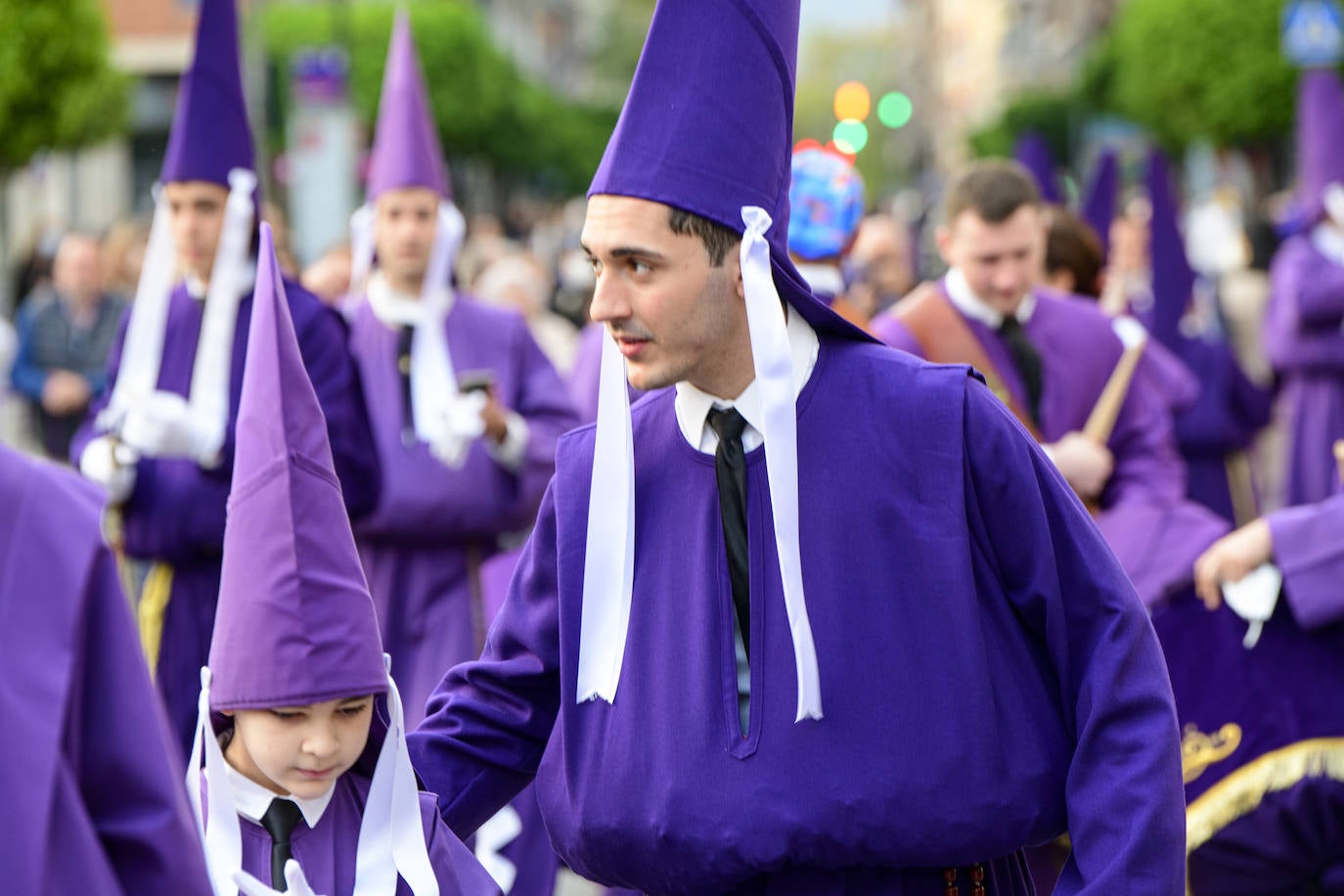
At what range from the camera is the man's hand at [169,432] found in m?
6.02

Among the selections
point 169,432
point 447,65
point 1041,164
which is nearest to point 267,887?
point 169,432

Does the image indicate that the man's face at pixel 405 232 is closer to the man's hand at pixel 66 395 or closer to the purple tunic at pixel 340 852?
the purple tunic at pixel 340 852

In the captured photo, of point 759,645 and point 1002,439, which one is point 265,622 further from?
point 1002,439

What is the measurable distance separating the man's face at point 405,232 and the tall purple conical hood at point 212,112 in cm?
81

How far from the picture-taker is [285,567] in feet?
11.0

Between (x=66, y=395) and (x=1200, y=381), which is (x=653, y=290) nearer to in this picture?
(x=1200, y=381)

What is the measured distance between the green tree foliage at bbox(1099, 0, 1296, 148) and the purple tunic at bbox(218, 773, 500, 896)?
3513 centimetres

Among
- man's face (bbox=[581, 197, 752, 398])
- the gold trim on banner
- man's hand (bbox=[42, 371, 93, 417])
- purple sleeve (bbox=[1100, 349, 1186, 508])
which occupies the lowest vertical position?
man's hand (bbox=[42, 371, 93, 417])

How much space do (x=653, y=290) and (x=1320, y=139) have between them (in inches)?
341

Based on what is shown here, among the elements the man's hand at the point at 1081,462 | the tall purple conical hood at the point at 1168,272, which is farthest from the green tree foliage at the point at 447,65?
the man's hand at the point at 1081,462

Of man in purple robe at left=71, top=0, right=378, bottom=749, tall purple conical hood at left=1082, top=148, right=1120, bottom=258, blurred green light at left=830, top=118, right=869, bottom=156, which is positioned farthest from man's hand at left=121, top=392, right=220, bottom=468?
blurred green light at left=830, top=118, right=869, bottom=156

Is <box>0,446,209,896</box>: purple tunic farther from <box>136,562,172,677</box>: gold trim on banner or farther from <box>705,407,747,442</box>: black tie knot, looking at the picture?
<box>136,562,172,677</box>: gold trim on banner

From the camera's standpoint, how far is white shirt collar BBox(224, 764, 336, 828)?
139 inches

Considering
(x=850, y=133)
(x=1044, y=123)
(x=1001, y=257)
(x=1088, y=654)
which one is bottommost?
(x=1088, y=654)
